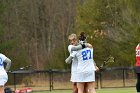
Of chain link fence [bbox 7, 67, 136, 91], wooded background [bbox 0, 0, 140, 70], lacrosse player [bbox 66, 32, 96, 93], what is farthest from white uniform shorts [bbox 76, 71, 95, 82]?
wooded background [bbox 0, 0, 140, 70]

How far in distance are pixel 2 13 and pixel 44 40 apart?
1209cm

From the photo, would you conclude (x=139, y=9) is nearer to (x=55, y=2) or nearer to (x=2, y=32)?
(x=2, y=32)

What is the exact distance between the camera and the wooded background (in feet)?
146

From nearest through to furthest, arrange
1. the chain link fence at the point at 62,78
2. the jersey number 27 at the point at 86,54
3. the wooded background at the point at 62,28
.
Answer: the jersey number 27 at the point at 86,54 < the chain link fence at the point at 62,78 < the wooded background at the point at 62,28

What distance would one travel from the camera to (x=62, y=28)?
201 feet

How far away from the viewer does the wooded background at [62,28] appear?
4450cm

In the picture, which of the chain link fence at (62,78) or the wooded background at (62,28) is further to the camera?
the wooded background at (62,28)

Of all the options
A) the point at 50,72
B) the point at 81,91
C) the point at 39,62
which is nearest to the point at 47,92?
the point at 50,72

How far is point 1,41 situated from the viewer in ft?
169

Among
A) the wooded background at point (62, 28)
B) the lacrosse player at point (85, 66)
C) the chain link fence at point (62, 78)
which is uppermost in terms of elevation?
the wooded background at point (62, 28)

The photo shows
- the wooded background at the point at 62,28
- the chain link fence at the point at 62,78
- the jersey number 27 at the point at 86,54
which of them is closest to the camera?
the jersey number 27 at the point at 86,54

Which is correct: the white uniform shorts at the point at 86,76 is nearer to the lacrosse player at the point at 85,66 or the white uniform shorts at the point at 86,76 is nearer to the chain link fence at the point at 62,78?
the lacrosse player at the point at 85,66

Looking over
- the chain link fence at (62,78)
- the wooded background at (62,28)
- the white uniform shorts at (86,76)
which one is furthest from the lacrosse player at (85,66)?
the wooded background at (62,28)

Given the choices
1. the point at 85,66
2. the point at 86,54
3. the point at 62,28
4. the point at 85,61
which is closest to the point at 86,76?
the point at 85,66
